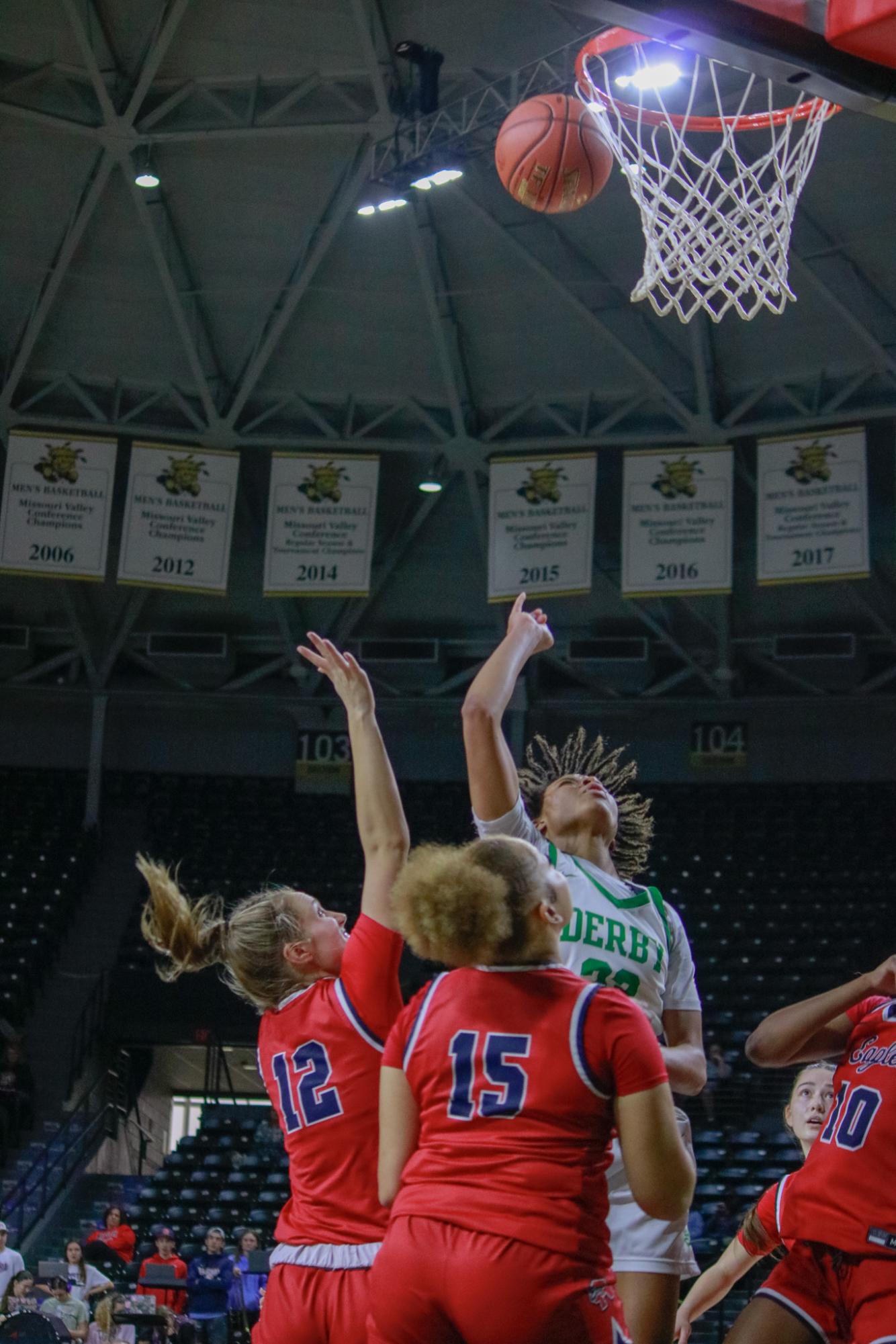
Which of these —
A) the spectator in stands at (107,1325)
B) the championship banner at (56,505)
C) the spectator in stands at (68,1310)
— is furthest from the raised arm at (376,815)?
the championship banner at (56,505)

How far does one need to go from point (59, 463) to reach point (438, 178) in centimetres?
551

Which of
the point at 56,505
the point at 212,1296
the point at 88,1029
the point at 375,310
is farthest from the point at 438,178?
the point at 88,1029

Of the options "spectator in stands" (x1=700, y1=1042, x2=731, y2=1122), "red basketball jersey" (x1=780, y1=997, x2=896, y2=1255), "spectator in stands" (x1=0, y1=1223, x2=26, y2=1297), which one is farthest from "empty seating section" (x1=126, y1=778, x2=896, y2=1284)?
"red basketball jersey" (x1=780, y1=997, x2=896, y2=1255)

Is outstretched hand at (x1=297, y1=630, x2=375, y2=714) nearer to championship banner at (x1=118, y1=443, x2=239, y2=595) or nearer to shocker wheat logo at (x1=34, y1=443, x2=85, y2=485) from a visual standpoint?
championship banner at (x1=118, y1=443, x2=239, y2=595)

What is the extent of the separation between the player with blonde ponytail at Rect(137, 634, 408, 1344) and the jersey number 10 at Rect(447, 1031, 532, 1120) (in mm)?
572

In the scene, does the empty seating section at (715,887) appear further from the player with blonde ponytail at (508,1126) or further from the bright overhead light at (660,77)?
the player with blonde ponytail at (508,1126)

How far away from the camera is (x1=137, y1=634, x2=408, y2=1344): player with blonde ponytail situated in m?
3.46

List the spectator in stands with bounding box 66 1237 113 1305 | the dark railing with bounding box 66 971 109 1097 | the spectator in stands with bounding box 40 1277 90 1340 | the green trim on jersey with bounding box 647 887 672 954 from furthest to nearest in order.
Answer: the dark railing with bounding box 66 971 109 1097
the spectator in stands with bounding box 66 1237 113 1305
the spectator in stands with bounding box 40 1277 90 1340
the green trim on jersey with bounding box 647 887 672 954

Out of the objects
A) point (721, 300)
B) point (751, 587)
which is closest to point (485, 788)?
point (721, 300)

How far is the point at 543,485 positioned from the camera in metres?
17.2

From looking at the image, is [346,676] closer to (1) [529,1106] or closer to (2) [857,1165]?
(1) [529,1106]

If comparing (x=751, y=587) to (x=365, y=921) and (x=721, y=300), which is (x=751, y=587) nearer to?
(x=721, y=300)

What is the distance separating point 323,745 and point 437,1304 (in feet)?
67.9

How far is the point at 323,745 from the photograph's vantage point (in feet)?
77.0
